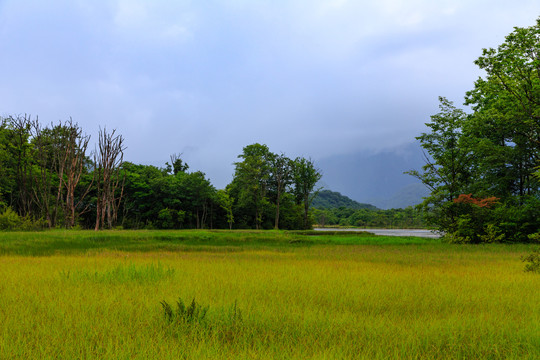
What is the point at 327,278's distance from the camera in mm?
8117


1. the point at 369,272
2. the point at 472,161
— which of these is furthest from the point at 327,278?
the point at 472,161

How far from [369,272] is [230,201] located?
146 feet

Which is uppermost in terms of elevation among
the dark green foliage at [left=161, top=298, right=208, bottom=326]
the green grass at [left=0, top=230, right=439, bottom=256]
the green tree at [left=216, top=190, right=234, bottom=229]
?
the green tree at [left=216, top=190, right=234, bottom=229]

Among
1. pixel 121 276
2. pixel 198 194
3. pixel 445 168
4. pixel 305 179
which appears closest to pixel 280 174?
pixel 305 179

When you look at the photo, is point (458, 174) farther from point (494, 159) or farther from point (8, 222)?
point (8, 222)

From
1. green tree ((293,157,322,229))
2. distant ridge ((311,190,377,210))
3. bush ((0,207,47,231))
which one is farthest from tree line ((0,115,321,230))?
distant ridge ((311,190,377,210))

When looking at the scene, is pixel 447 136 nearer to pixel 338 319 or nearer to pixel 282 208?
pixel 338 319

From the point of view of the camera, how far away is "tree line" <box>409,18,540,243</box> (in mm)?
22484

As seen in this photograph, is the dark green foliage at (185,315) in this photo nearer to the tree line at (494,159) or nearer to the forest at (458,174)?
the forest at (458,174)

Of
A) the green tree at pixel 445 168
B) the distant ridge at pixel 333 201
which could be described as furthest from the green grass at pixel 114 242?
the distant ridge at pixel 333 201

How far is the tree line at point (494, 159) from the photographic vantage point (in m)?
22.5

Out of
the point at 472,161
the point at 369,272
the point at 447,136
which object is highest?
the point at 447,136

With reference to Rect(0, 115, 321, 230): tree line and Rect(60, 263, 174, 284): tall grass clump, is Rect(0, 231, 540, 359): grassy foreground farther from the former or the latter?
Rect(0, 115, 321, 230): tree line

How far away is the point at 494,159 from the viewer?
24734 millimetres
